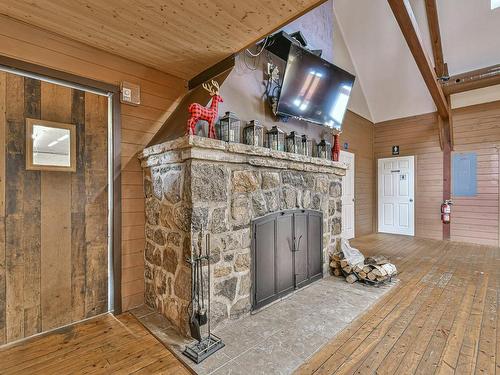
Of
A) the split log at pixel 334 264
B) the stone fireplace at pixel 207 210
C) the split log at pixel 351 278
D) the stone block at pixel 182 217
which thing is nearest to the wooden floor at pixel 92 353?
the stone fireplace at pixel 207 210

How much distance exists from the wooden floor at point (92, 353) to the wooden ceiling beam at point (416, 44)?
150 inches

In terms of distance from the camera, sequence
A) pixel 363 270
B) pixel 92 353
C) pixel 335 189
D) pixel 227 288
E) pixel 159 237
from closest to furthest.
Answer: pixel 92 353 < pixel 227 288 < pixel 159 237 < pixel 363 270 < pixel 335 189

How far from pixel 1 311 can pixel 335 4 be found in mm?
6336

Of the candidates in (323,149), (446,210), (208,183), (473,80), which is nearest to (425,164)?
(446,210)

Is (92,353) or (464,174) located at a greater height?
(464,174)

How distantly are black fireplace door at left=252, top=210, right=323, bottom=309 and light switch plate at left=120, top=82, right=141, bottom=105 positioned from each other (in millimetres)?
1650

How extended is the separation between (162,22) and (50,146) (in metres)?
1.34

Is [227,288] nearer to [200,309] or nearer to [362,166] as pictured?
[200,309]

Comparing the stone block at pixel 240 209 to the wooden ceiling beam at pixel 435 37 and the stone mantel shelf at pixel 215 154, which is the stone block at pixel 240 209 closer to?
the stone mantel shelf at pixel 215 154

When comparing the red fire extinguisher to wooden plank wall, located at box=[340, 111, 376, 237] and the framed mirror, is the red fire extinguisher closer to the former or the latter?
wooden plank wall, located at box=[340, 111, 376, 237]

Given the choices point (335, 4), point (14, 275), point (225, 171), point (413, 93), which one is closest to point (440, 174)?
point (413, 93)

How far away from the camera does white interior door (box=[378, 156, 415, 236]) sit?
20.0ft

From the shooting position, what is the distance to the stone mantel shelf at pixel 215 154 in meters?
1.91

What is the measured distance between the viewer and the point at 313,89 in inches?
122
